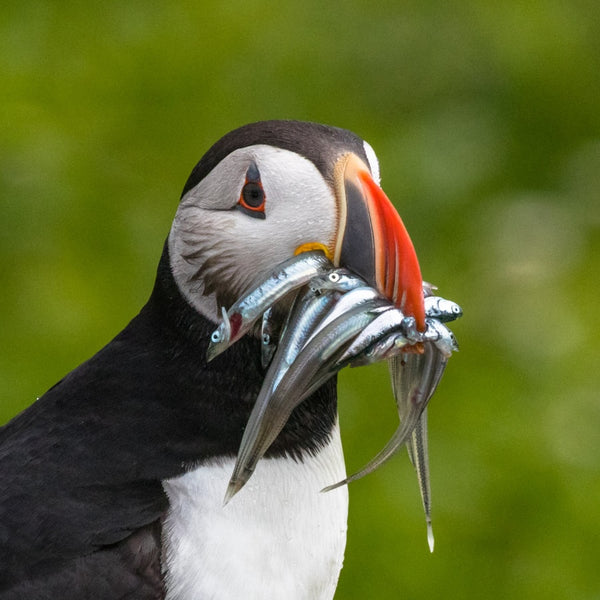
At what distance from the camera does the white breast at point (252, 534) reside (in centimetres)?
230

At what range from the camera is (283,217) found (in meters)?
2.23

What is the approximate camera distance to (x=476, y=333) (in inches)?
190

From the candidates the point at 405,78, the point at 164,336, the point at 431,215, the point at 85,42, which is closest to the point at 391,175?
the point at 431,215

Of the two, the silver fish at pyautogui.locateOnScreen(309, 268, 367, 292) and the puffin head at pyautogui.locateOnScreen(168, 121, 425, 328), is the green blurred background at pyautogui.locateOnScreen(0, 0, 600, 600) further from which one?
the silver fish at pyautogui.locateOnScreen(309, 268, 367, 292)

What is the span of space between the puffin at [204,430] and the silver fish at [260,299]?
0.20 feet

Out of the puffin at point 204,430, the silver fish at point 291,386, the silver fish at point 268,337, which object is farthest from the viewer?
the silver fish at point 268,337

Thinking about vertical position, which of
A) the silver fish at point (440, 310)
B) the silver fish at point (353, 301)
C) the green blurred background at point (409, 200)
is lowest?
the green blurred background at point (409, 200)

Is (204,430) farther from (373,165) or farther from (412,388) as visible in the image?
(373,165)

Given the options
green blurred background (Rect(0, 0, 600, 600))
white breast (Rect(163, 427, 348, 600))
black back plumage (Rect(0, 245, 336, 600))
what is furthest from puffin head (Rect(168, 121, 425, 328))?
green blurred background (Rect(0, 0, 600, 600))

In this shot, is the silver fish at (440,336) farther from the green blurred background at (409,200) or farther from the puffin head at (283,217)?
the green blurred background at (409,200)

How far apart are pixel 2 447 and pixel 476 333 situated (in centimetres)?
261

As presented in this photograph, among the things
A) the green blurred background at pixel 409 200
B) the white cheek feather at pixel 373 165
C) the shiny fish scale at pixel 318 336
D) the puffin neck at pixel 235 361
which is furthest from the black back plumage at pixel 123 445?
the green blurred background at pixel 409 200

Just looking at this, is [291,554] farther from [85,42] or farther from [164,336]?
[85,42]

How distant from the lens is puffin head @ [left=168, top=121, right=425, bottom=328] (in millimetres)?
2143
